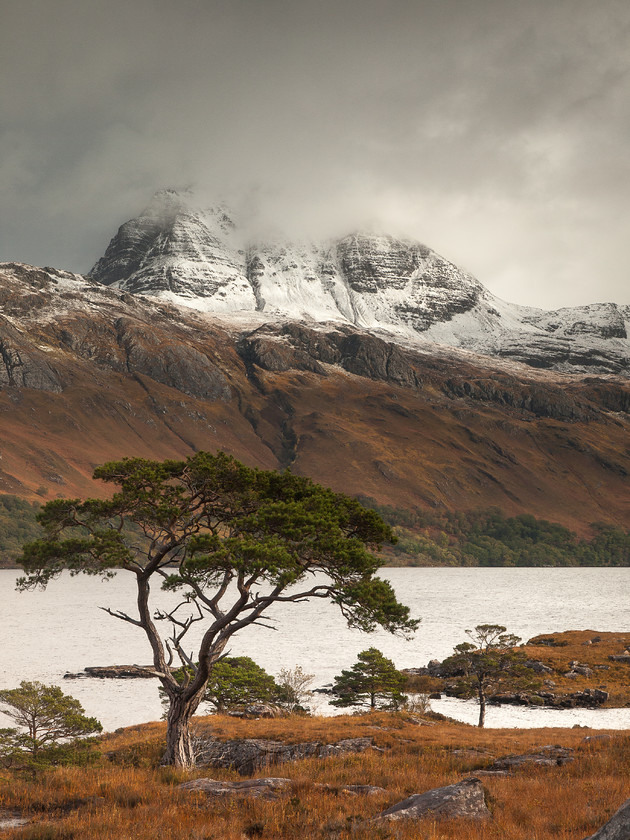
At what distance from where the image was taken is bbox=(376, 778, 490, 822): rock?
13302 millimetres

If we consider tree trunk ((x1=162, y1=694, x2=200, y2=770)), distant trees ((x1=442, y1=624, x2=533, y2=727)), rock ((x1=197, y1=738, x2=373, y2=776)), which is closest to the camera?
tree trunk ((x1=162, y1=694, x2=200, y2=770))

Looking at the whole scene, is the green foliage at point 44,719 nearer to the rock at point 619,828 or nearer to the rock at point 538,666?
the rock at point 619,828

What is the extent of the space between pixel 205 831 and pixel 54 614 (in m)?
143

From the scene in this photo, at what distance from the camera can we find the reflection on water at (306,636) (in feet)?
201

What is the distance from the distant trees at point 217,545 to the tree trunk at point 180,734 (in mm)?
39

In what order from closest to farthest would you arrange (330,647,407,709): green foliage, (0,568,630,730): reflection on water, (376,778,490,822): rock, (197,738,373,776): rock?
(376,778,490,822): rock < (197,738,373,776): rock < (330,647,407,709): green foliage < (0,568,630,730): reflection on water

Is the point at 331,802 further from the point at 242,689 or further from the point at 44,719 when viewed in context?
the point at 242,689

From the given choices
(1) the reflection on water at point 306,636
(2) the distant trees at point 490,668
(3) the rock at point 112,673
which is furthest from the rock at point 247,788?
(3) the rock at point 112,673

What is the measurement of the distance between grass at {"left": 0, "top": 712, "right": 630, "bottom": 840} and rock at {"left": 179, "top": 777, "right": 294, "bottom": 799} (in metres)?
0.45

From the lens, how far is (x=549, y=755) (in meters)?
22.7

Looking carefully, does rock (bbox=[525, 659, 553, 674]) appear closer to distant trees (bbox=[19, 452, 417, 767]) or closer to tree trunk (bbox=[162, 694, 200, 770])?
distant trees (bbox=[19, 452, 417, 767])

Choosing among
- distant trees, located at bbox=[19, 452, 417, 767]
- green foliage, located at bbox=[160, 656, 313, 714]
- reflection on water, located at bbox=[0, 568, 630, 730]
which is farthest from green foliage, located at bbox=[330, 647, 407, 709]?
distant trees, located at bbox=[19, 452, 417, 767]

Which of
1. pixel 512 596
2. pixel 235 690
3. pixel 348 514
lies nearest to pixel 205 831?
pixel 348 514

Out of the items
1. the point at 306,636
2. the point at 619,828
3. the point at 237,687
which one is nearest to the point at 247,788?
the point at 619,828
